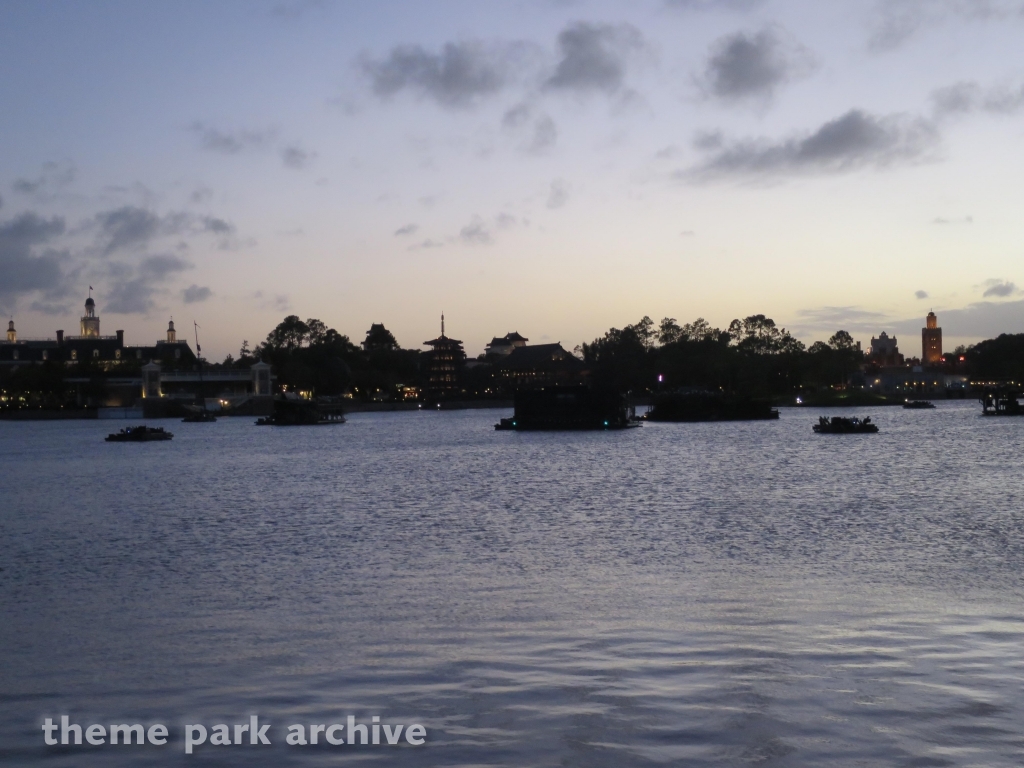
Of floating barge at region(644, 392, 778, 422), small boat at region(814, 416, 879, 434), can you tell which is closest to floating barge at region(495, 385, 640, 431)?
floating barge at region(644, 392, 778, 422)

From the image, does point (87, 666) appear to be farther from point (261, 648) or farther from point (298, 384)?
point (298, 384)

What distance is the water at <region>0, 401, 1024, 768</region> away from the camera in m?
9.97

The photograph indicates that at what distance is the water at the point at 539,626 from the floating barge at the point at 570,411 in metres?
76.8

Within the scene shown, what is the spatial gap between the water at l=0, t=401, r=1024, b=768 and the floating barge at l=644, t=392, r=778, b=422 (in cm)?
10054

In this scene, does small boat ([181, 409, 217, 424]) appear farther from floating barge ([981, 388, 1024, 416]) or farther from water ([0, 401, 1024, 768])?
water ([0, 401, 1024, 768])

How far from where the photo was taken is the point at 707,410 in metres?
141

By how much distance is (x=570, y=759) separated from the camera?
932cm

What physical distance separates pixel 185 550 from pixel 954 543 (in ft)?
61.1

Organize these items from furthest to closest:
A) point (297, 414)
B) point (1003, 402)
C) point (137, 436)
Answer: point (297, 414)
point (1003, 402)
point (137, 436)

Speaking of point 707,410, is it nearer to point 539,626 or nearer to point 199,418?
point 199,418

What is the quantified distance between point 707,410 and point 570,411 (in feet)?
103

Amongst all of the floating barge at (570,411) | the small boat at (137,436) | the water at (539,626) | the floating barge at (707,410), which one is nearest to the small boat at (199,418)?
the small boat at (137,436)

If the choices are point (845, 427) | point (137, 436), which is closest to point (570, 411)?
point (845, 427)

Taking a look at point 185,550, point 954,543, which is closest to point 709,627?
point 954,543
